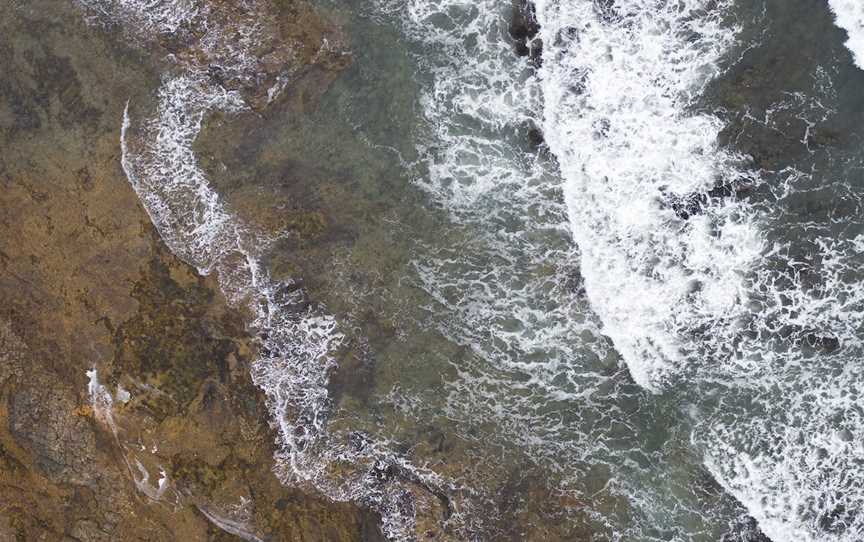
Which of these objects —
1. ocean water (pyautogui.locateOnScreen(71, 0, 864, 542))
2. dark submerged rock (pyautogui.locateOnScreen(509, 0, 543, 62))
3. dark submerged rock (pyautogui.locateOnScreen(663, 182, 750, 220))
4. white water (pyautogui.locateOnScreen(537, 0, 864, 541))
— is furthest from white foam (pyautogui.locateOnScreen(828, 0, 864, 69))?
dark submerged rock (pyautogui.locateOnScreen(509, 0, 543, 62))

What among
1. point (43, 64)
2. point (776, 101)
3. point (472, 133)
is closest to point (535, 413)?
point (472, 133)

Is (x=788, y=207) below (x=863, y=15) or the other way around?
below

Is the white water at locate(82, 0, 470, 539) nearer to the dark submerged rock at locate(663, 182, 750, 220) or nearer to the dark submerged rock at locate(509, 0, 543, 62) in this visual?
the dark submerged rock at locate(509, 0, 543, 62)

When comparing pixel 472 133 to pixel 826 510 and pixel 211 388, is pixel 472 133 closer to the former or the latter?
pixel 211 388

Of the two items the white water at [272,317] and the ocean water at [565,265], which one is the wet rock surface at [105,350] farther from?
the ocean water at [565,265]

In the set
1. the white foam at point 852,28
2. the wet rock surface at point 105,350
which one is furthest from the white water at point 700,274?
the wet rock surface at point 105,350

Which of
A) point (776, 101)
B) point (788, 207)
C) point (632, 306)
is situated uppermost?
point (776, 101)

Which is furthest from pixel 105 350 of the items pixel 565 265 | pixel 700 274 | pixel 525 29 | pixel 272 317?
pixel 700 274
